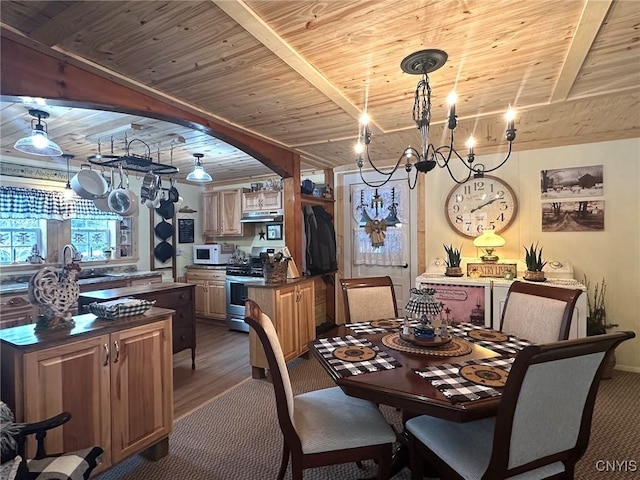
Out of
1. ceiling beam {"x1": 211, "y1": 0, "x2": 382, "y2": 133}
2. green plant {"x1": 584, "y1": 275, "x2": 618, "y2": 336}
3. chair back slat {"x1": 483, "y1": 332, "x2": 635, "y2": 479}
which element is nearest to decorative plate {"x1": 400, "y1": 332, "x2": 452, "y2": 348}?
chair back slat {"x1": 483, "y1": 332, "x2": 635, "y2": 479}

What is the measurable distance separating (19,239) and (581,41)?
17.9ft

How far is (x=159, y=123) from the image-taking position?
289 centimetres

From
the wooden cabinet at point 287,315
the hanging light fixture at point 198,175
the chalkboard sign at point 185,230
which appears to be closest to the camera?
the wooden cabinet at point 287,315

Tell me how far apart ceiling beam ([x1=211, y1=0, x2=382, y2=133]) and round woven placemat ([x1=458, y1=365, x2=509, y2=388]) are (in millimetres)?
1737

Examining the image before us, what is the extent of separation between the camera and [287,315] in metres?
3.29

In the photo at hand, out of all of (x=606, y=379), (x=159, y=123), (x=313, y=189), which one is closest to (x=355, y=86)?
(x=159, y=123)

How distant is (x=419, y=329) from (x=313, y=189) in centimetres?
289

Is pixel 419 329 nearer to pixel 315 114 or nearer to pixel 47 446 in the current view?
pixel 315 114

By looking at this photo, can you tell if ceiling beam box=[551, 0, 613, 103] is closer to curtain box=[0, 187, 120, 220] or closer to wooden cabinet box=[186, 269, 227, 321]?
curtain box=[0, 187, 120, 220]

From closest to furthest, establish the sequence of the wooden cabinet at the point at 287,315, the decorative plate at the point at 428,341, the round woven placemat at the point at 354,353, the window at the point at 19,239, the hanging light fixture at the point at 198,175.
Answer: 1. the round woven placemat at the point at 354,353
2. the decorative plate at the point at 428,341
3. the wooden cabinet at the point at 287,315
4. the hanging light fixture at the point at 198,175
5. the window at the point at 19,239

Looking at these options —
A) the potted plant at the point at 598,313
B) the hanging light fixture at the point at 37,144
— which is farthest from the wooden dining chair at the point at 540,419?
the hanging light fixture at the point at 37,144

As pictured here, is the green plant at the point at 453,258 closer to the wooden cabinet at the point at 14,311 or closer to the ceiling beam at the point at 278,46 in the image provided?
the ceiling beam at the point at 278,46

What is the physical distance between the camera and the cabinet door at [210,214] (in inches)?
220

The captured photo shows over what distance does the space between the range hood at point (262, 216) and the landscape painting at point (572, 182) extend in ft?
10.8
